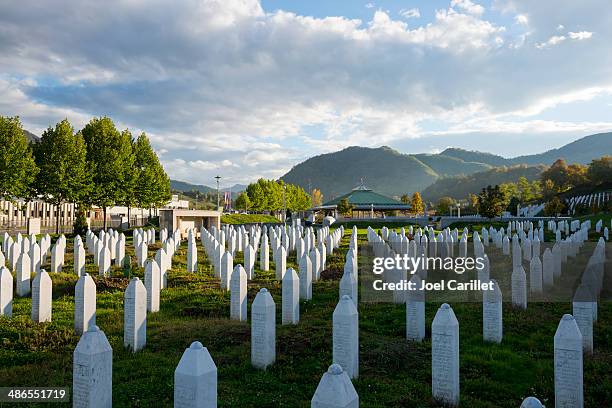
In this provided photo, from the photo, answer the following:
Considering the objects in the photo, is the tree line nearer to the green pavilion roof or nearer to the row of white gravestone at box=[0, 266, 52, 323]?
the green pavilion roof

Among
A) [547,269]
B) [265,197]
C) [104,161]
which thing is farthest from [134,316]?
[265,197]

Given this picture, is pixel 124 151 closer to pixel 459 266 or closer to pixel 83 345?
pixel 459 266

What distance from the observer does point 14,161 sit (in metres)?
28.7

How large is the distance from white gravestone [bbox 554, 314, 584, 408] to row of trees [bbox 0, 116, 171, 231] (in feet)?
92.8

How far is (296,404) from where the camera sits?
195 inches

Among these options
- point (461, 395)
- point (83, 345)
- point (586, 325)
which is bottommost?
point (461, 395)

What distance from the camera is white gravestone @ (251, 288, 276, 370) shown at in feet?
20.1

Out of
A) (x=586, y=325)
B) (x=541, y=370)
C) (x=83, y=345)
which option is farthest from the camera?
(x=586, y=325)

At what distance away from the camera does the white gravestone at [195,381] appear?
3.79 meters

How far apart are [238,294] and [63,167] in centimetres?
2709

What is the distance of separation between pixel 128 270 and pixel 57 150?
2255 centimetres

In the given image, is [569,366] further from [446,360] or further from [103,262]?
[103,262]

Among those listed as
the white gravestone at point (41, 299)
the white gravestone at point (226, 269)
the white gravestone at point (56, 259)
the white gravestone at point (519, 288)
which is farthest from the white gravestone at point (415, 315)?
the white gravestone at point (56, 259)

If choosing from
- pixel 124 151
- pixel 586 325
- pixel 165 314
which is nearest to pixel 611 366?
pixel 586 325
